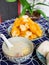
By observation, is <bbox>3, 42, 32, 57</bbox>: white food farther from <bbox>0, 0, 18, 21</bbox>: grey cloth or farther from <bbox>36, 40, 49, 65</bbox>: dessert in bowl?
<bbox>0, 0, 18, 21</bbox>: grey cloth

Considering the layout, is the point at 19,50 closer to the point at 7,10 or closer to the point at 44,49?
the point at 44,49

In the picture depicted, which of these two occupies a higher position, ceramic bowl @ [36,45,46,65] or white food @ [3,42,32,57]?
white food @ [3,42,32,57]

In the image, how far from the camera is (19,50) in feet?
2.03

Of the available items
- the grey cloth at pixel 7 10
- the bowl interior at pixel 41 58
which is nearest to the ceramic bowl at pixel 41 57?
the bowl interior at pixel 41 58

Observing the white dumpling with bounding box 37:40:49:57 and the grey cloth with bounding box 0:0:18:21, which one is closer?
the white dumpling with bounding box 37:40:49:57

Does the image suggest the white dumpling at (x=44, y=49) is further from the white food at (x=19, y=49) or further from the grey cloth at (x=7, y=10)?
the grey cloth at (x=7, y=10)

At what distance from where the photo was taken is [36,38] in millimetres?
690

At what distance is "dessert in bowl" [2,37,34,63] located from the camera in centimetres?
58

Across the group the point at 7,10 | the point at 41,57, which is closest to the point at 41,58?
the point at 41,57

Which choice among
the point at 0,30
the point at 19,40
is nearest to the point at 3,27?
the point at 0,30

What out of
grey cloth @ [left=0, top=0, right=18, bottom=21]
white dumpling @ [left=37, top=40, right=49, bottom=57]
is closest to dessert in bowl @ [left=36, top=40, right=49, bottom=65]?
white dumpling @ [left=37, top=40, right=49, bottom=57]

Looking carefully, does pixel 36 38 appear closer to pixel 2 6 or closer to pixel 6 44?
pixel 6 44

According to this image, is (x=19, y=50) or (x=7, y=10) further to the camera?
(x=7, y=10)

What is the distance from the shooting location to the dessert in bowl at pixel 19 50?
584mm
